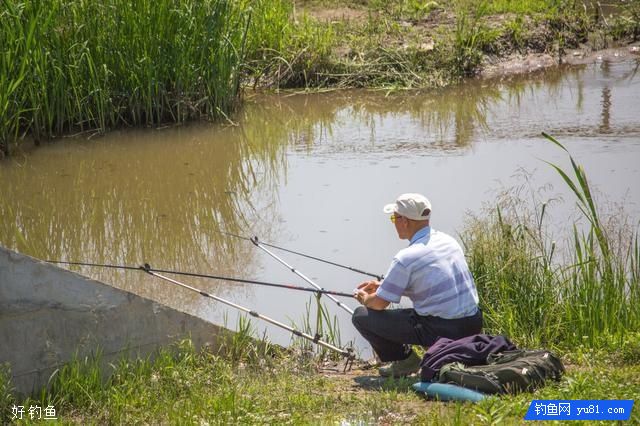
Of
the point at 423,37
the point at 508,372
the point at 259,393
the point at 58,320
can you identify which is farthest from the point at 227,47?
the point at 508,372

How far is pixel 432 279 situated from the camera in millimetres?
5297

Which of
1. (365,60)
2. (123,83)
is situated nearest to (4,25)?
(123,83)

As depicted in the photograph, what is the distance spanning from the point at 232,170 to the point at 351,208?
1944 mm

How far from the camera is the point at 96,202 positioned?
950 centimetres

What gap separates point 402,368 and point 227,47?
21.8 feet

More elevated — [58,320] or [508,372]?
[58,320]

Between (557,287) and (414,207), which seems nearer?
(414,207)

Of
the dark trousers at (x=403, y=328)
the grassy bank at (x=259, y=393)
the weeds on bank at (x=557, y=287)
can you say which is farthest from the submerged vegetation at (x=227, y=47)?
the dark trousers at (x=403, y=328)

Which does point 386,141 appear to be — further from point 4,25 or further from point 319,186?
point 4,25

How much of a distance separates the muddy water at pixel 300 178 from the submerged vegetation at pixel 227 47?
0.34 meters

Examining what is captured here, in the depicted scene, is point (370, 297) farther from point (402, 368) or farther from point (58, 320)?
point (58, 320)

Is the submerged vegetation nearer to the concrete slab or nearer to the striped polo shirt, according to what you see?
the concrete slab

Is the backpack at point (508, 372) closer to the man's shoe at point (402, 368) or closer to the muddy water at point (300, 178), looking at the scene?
the man's shoe at point (402, 368)

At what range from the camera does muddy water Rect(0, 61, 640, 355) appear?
25.8ft
